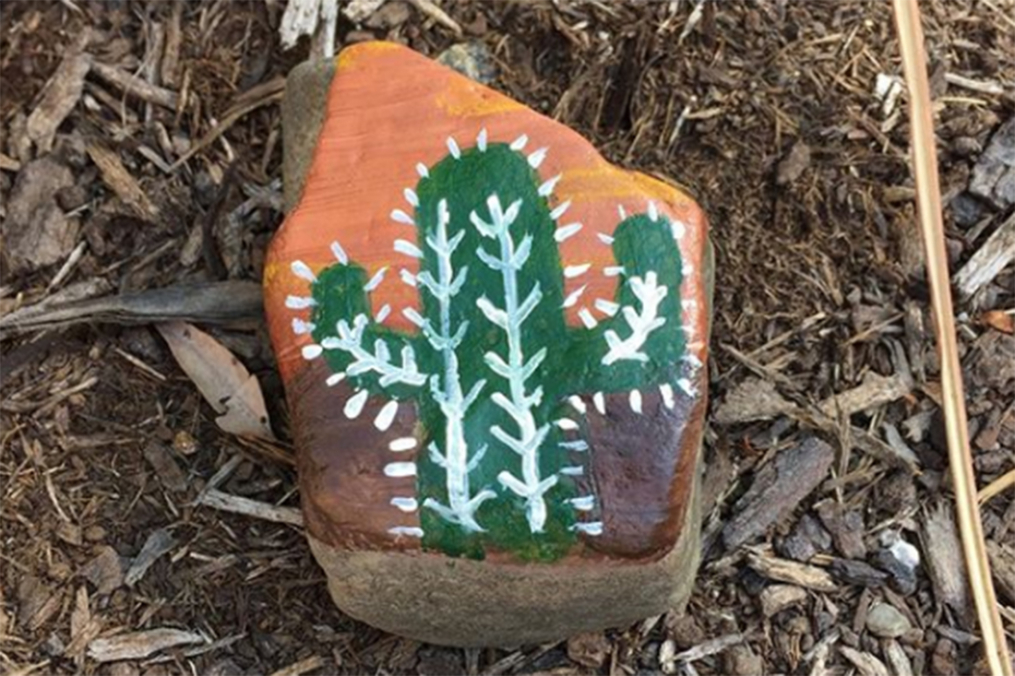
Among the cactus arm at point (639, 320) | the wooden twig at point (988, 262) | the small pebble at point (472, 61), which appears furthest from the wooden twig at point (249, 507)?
the wooden twig at point (988, 262)

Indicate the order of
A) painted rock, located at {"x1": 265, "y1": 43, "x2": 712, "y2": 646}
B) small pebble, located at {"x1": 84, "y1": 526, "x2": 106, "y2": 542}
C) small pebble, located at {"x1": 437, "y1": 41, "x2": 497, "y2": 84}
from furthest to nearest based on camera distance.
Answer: small pebble, located at {"x1": 437, "y1": 41, "x2": 497, "y2": 84}, small pebble, located at {"x1": 84, "y1": 526, "x2": 106, "y2": 542}, painted rock, located at {"x1": 265, "y1": 43, "x2": 712, "y2": 646}

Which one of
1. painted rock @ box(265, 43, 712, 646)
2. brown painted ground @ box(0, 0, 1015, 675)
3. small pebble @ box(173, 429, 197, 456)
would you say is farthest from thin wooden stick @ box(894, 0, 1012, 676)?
small pebble @ box(173, 429, 197, 456)

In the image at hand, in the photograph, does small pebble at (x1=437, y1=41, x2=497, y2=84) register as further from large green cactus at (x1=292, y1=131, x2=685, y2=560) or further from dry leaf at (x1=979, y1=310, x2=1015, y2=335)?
dry leaf at (x1=979, y1=310, x2=1015, y2=335)

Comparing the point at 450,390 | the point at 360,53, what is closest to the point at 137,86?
the point at 360,53

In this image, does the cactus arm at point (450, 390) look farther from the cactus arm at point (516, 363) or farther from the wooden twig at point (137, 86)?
the wooden twig at point (137, 86)

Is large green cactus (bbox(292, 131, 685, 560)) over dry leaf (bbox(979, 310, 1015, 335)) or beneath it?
over
